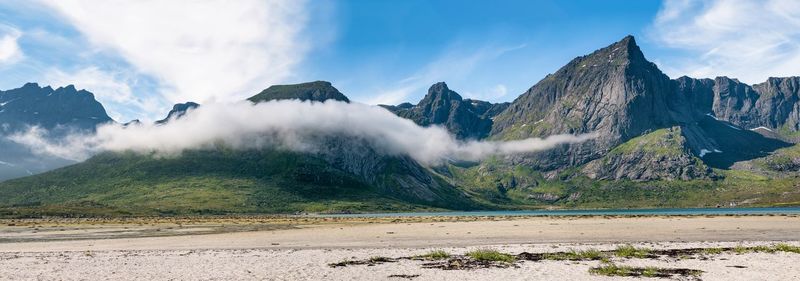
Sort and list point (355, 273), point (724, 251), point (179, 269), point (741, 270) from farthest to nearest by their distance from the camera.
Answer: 1. point (724, 251)
2. point (179, 269)
3. point (355, 273)
4. point (741, 270)

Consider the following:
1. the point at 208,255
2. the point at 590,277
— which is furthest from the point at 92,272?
the point at 590,277

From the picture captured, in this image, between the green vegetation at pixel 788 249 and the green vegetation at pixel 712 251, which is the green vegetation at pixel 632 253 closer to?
the green vegetation at pixel 712 251

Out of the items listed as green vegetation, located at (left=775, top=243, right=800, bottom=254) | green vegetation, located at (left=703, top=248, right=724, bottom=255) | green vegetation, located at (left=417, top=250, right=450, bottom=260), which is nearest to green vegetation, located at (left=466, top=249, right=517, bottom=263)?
green vegetation, located at (left=417, top=250, right=450, bottom=260)

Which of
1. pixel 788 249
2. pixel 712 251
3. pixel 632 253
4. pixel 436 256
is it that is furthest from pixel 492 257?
pixel 788 249

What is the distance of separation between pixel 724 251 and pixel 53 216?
203 m

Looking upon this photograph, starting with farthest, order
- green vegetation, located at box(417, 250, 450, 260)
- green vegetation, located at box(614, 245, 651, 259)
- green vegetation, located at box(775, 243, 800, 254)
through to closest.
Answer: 1. green vegetation, located at box(417, 250, 450, 260)
2. green vegetation, located at box(775, 243, 800, 254)
3. green vegetation, located at box(614, 245, 651, 259)

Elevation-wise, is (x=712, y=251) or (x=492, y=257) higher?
(x=492, y=257)

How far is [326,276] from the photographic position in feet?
95.9

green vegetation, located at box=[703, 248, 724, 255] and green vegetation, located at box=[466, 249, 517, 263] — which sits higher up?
green vegetation, located at box=[466, 249, 517, 263]

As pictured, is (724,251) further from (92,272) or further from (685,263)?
(92,272)

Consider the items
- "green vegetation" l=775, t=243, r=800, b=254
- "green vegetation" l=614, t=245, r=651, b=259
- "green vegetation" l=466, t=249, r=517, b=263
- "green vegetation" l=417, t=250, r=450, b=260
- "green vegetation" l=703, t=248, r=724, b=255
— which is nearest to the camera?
"green vegetation" l=466, t=249, r=517, b=263

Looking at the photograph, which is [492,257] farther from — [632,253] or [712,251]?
[712,251]

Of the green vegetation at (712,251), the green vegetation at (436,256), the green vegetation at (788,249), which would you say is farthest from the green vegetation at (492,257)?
the green vegetation at (788,249)

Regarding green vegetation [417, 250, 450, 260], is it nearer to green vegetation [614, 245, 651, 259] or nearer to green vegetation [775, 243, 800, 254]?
green vegetation [614, 245, 651, 259]
